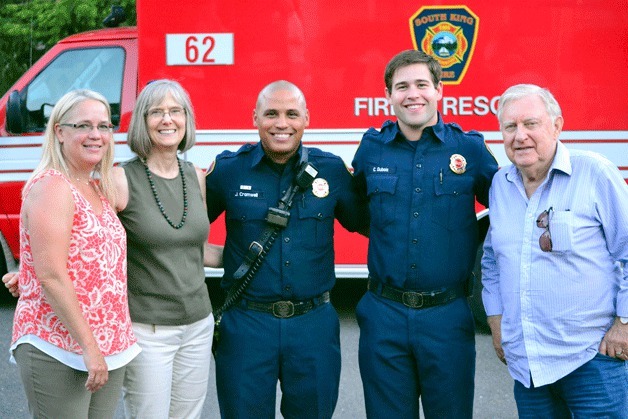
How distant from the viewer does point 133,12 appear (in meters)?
9.96

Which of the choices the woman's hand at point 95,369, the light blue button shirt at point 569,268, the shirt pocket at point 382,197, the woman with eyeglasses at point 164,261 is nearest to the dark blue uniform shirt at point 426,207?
the shirt pocket at point 382,197

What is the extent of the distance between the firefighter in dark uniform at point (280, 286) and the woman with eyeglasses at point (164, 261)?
7.0 inches

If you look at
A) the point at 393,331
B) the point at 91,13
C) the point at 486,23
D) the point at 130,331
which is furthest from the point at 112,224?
the point at 91,13

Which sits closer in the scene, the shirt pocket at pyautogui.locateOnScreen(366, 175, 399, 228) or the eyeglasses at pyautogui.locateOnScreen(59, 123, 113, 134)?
the eyeglasses at pyautogui.locateOnScreen(59, 123, 113, 134)

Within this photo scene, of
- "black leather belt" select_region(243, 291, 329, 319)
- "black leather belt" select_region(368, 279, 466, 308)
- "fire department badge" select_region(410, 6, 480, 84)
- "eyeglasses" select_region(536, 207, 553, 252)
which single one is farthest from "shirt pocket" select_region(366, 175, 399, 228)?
"fire department badge" select_region(410, 6, 480, 84)

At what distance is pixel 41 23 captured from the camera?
1004 centimetres

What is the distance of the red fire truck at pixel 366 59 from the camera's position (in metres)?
5.27

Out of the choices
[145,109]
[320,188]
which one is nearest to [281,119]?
[320,188]

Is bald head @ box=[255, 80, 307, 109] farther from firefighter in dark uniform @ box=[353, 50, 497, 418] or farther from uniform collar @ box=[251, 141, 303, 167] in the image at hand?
firefighter in dark uniform @ box=[353, 50, 497, 418]

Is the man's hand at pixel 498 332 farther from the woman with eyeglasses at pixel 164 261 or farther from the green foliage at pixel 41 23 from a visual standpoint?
the green foliage at pixel 41 23

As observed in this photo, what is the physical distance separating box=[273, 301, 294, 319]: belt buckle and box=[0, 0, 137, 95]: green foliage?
286 inches

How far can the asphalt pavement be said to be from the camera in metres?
4.34

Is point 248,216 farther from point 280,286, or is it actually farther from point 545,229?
point 545,229

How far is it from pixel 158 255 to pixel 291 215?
605 millimetres
